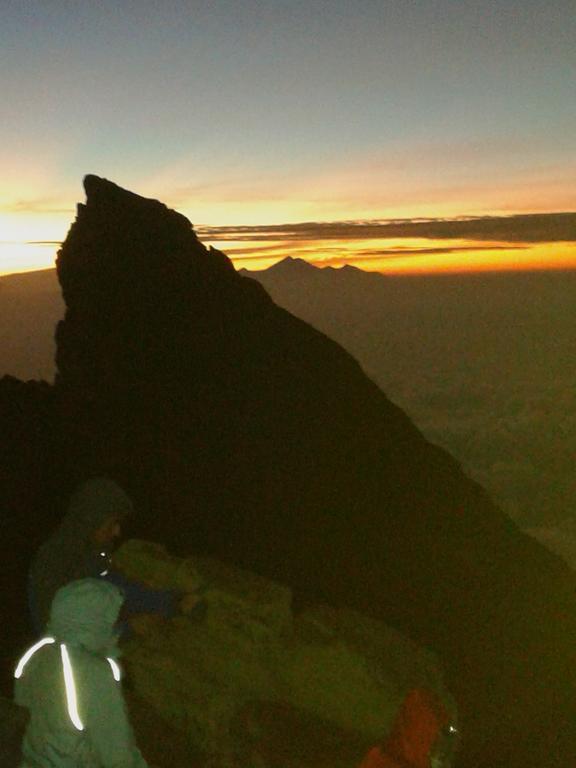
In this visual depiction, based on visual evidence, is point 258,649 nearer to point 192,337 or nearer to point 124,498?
point 124,498

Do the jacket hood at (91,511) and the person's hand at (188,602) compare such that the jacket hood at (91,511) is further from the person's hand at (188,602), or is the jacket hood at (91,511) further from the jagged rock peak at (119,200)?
the jagged rock peak at (119,200)

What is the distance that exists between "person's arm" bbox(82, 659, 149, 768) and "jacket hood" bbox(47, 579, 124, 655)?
119 mm

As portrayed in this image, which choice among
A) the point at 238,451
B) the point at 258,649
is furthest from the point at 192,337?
the point at 258,649

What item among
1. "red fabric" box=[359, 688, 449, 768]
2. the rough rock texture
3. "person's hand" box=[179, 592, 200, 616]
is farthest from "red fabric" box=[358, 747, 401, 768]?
"person's hand" box=[179, 592, 200, 616]

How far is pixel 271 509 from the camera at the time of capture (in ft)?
41.3

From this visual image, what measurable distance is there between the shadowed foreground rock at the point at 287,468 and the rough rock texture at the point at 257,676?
153 inches

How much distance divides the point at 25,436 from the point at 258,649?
7.93m

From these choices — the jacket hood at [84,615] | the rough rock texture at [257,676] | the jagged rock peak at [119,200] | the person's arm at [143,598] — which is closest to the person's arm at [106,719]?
the jacket hood at [84,615]

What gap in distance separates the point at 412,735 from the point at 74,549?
3104 millimetres

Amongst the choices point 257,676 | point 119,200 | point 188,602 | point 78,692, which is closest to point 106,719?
point 78,692

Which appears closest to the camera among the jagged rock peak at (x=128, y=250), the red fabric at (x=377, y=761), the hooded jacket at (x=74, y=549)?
the hooded jacket at (x=74, y=549)

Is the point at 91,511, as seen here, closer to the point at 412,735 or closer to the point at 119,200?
the point at 412,735

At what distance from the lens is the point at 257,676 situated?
7.14 meters

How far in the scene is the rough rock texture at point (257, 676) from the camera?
6824 mm
